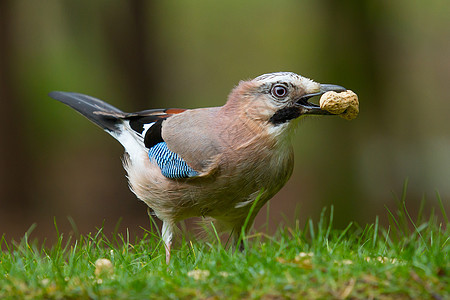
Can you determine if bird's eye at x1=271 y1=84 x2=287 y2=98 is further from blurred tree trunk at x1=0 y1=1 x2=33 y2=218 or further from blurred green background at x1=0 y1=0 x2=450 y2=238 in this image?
blurred tree trunk at x1=0 y1=1 x2=33 y2=218

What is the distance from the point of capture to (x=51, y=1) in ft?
30.7

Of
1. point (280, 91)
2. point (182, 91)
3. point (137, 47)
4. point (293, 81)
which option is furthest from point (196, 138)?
point (182, 91)

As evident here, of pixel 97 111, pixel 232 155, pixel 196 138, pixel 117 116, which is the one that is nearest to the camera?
pixel 232 155

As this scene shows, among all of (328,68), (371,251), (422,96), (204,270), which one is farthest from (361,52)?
(204,270)

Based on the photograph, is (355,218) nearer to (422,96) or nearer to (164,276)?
(422,96)

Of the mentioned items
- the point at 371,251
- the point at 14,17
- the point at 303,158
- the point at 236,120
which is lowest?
the point at 303,158

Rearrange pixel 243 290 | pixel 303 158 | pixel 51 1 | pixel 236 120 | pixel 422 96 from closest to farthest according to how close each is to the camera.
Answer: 1. pixel 243 290
2. pixel 236 120
3. pixel 51 1
4. pixel 422 96
5. pixel 303 158

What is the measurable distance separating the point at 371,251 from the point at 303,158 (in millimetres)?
8802

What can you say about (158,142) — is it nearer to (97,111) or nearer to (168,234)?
(168,234)

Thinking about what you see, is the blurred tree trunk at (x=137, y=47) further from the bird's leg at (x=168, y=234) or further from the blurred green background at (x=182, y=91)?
the bird's leg at (x=168, y=234)

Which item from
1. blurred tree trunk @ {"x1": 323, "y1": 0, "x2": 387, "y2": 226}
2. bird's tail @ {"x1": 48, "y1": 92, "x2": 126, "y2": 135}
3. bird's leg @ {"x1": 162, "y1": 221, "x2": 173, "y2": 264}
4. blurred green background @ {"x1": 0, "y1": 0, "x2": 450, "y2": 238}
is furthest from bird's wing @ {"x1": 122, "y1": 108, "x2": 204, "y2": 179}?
blurred tree trunk @ {"x1": 323, "y1": 0, "x2": 387, "y2": 226}

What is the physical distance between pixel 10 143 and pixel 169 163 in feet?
18.9

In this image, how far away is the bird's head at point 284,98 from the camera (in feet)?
12.8

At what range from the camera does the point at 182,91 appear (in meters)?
12.0
